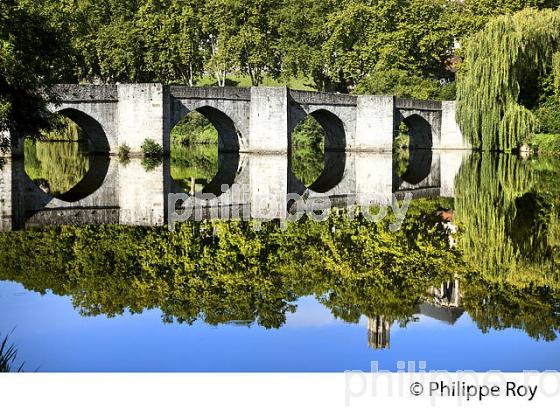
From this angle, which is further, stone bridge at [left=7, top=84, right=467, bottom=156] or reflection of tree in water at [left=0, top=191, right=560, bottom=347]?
stone bridge at [left=7, top=84, right=467, bottom=156]

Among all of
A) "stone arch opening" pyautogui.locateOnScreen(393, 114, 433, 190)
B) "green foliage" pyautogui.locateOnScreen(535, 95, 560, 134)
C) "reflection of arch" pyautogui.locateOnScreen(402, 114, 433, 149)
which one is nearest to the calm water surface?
"stone arch opening" pyautogui.locateOnScreen(393, 114, 433, 190)

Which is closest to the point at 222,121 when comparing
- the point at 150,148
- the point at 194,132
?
the point at 150,148

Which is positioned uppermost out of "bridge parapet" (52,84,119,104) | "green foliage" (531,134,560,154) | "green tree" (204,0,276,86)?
"green tree" (204,0,276,86)

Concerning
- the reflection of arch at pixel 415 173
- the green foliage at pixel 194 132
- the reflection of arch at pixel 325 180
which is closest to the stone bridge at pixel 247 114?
the reflection of arch at pixel 325 180

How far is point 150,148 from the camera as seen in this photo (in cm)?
3359

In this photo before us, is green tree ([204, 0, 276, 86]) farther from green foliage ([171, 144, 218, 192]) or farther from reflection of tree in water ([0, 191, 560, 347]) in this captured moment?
reflection of tree in water ([0, 191, 560, 347])

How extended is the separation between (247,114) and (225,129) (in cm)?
316

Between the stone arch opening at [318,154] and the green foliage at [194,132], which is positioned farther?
the green foliage at [194,132]

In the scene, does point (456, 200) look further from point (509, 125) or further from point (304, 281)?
point (509, 125)

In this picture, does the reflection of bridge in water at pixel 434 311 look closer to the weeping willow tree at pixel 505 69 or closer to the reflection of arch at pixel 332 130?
the weeping willow tree at pixel 505 69

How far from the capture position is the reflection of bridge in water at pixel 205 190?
15.4 m

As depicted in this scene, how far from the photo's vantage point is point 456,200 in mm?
18172

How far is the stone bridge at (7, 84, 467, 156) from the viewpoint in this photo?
33.2m
